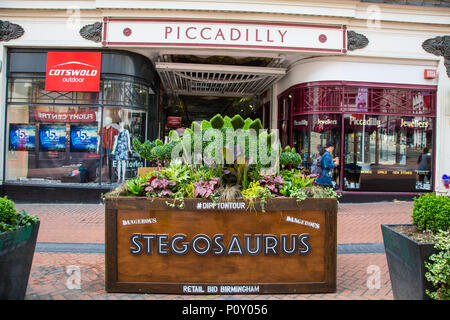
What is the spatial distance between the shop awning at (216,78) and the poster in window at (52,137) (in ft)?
11.3

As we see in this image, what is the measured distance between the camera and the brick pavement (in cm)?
338

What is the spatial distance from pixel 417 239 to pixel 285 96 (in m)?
8.64

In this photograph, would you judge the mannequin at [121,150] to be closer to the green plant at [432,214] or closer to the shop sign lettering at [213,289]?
the shop sign lettering at [213,289]

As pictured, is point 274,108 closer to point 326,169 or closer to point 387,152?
point 387,152

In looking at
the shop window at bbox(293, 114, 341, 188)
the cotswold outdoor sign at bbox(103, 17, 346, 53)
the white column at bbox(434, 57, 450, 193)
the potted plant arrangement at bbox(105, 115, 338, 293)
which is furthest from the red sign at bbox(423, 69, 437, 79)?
the potted plant arrangement at bbox(105, 115, 338, 293)

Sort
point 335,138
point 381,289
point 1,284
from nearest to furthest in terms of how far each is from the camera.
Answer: point 1,284 < point 381,289 < point 335,138

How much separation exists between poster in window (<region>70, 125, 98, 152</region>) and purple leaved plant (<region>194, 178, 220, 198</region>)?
6725mm

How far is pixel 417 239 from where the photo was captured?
9.34 feet

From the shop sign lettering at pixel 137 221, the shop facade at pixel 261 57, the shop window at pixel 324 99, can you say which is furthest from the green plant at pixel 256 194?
the shop window at pixel 324 99

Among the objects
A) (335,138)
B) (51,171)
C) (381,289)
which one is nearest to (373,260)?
(381,289)

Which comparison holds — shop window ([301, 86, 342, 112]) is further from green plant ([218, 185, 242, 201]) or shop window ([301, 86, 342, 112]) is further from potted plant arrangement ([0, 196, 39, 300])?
potted plant arrangement ([0, 196, 39, 300])

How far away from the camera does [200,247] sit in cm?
329

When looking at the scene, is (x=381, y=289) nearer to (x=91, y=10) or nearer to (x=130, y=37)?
(x=130, y=37)

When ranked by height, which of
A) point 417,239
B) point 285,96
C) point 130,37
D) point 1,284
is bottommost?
point 1,284
